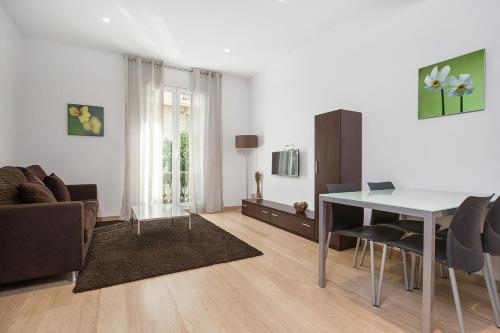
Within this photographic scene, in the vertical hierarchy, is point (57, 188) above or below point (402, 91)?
below

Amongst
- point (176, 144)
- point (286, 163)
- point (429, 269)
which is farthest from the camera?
point (176, 144)

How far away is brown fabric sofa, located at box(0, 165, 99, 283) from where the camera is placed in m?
2.00

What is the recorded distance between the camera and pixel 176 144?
5.26 m

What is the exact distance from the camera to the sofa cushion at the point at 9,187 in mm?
2180

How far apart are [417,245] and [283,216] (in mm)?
2448

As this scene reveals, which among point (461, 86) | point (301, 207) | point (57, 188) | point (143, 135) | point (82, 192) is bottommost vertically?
point (301, 207)

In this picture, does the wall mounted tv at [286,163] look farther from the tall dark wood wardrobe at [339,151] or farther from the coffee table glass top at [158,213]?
the coffee table glass top at [158,213]

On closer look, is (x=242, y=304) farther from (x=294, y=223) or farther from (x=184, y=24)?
(x=184, y=24)

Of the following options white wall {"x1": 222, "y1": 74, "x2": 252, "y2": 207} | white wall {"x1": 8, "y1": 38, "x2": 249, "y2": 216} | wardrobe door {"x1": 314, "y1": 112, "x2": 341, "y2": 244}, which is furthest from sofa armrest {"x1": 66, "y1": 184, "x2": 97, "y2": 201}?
wardrobe door {"x1": 314, "y1": 112, "x2": 341, "y2": 244}

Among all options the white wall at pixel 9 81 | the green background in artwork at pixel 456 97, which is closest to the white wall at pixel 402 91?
the green background in artwork at pixel 456 97

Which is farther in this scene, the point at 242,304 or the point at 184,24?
the point at 184,24

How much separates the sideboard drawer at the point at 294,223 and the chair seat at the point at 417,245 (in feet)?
5.42

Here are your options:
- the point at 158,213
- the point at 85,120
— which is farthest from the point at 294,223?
the point at 85,120

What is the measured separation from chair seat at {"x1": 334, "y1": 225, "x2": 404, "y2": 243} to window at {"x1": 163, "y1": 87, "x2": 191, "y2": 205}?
12.3 ft
